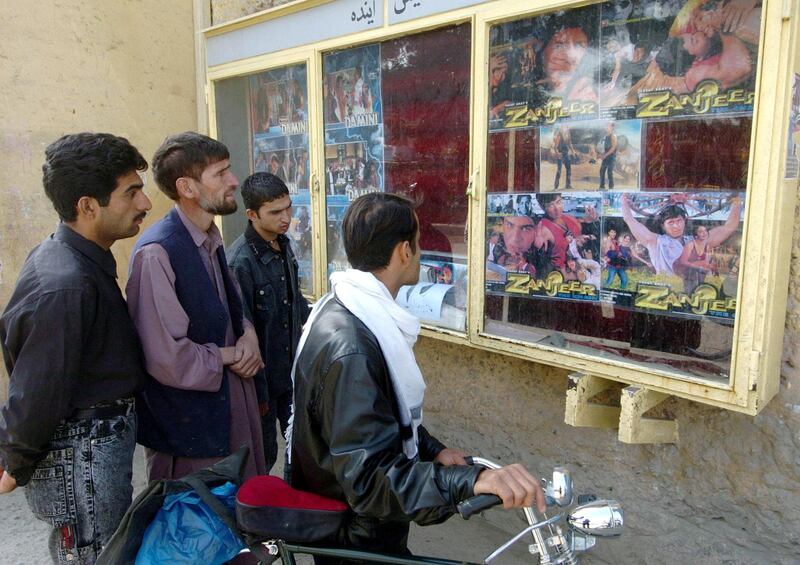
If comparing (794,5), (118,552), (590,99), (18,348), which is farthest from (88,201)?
(794,5)

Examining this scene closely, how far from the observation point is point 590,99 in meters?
2.32

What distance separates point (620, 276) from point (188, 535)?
168 centimetres

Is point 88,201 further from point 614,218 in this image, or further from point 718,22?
point 718,22

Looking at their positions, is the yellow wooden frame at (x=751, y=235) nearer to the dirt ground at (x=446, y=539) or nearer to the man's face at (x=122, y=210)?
the dirt ground at (x=446, y=539)

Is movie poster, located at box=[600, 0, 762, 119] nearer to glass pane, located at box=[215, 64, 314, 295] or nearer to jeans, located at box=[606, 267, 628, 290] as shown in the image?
jeans, located at box=[606, 267, 628, 290]

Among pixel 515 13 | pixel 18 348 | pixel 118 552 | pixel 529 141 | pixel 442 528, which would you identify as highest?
pixel 515 13

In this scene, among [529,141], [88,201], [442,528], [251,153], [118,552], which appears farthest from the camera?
[251,153]

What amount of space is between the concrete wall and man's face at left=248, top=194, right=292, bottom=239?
2.07 meters

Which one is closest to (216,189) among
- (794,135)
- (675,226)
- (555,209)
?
(555,209)

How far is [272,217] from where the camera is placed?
281 centimetres

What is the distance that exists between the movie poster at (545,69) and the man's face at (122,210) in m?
1.42

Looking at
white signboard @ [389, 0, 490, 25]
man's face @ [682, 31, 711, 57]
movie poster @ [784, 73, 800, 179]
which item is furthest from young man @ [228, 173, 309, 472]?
movie poster @ [784, 73, 800, 179]

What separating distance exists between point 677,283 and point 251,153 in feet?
9.34

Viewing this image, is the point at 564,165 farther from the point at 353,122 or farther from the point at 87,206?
the point at 87,206
